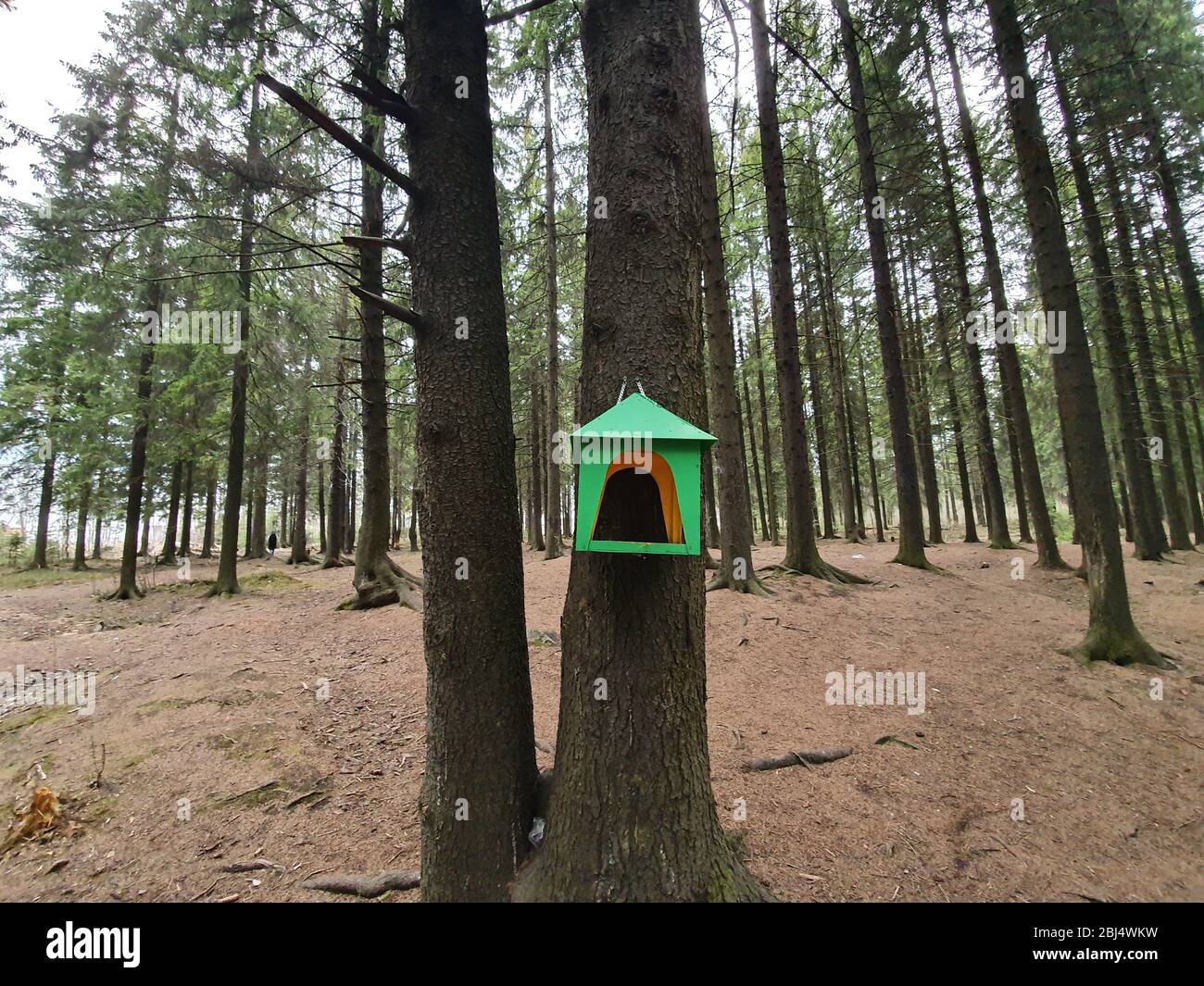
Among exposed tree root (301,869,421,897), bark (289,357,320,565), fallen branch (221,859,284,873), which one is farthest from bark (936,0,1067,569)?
bark (289,357,320,565)

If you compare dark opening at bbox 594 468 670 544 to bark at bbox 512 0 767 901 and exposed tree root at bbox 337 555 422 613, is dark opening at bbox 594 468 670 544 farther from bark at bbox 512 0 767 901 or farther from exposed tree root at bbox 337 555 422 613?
exposed tree root at bbox 337 555 422 613

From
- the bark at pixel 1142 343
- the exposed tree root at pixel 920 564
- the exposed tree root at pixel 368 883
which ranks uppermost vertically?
the bark at pixel 1142 343

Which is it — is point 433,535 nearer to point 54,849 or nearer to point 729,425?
point 54,849

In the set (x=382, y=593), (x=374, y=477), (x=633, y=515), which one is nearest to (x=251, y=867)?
(x=633, y=515)

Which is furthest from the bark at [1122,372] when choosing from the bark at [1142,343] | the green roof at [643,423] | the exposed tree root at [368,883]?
the exposed tree root at [368,883]

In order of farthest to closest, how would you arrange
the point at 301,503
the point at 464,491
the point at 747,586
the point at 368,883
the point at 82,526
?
the point at 82,526, the point at 301,503, the point at 747,586, the point at 368,883, the point at 464,491

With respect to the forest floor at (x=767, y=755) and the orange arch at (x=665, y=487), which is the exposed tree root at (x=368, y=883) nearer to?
the forest floor at (x=767, y=755)

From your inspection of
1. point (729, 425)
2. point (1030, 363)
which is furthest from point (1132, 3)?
point (729, 425)

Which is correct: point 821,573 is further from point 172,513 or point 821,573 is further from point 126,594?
point 172,513

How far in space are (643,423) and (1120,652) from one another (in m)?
6.74

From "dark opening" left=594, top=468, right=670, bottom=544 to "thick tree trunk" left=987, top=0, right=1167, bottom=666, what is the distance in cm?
615

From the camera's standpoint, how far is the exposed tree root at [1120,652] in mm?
5145

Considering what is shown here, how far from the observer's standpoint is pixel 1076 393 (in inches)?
227
